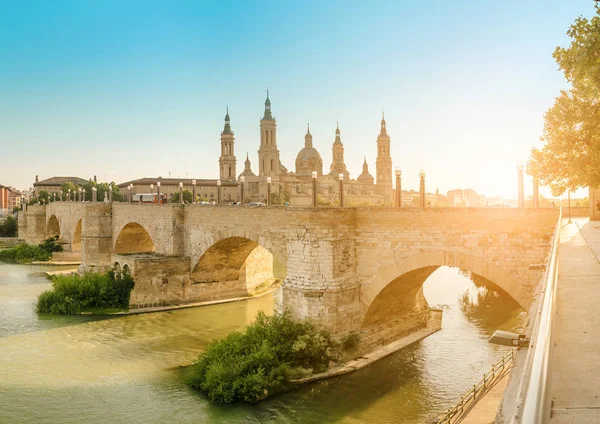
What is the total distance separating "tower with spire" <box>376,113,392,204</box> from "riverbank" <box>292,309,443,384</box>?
3395 inches

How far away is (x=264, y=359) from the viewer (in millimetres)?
16406

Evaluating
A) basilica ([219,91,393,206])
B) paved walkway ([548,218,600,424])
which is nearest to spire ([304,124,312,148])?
basilica ([219,91,393,206])

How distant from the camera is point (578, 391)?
116 inches

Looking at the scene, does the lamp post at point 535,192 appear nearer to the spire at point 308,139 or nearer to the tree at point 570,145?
the tree at point 570,145

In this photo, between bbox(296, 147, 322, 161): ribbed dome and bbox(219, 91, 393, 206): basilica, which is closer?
bbox(219, 91, 393, 206): basilica

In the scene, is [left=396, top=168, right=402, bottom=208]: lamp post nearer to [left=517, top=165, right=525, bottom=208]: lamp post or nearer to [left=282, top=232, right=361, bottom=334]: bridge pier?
[left=282, top=232, right=361, bottom=334]: bridge pier

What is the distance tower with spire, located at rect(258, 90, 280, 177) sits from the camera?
341ft

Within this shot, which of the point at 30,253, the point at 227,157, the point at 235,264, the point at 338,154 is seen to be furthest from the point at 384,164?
the point at 235,264

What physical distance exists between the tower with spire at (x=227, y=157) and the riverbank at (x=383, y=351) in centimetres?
9027

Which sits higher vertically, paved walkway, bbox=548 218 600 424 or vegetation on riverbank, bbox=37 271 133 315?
paved walkway, bbox=548 218 600 424

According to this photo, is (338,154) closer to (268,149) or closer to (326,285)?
(268,149)

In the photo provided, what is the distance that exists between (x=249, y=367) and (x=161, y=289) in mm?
13097

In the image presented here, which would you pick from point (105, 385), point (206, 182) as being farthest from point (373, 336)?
point (206, 182)

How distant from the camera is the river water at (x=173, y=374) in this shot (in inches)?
579
